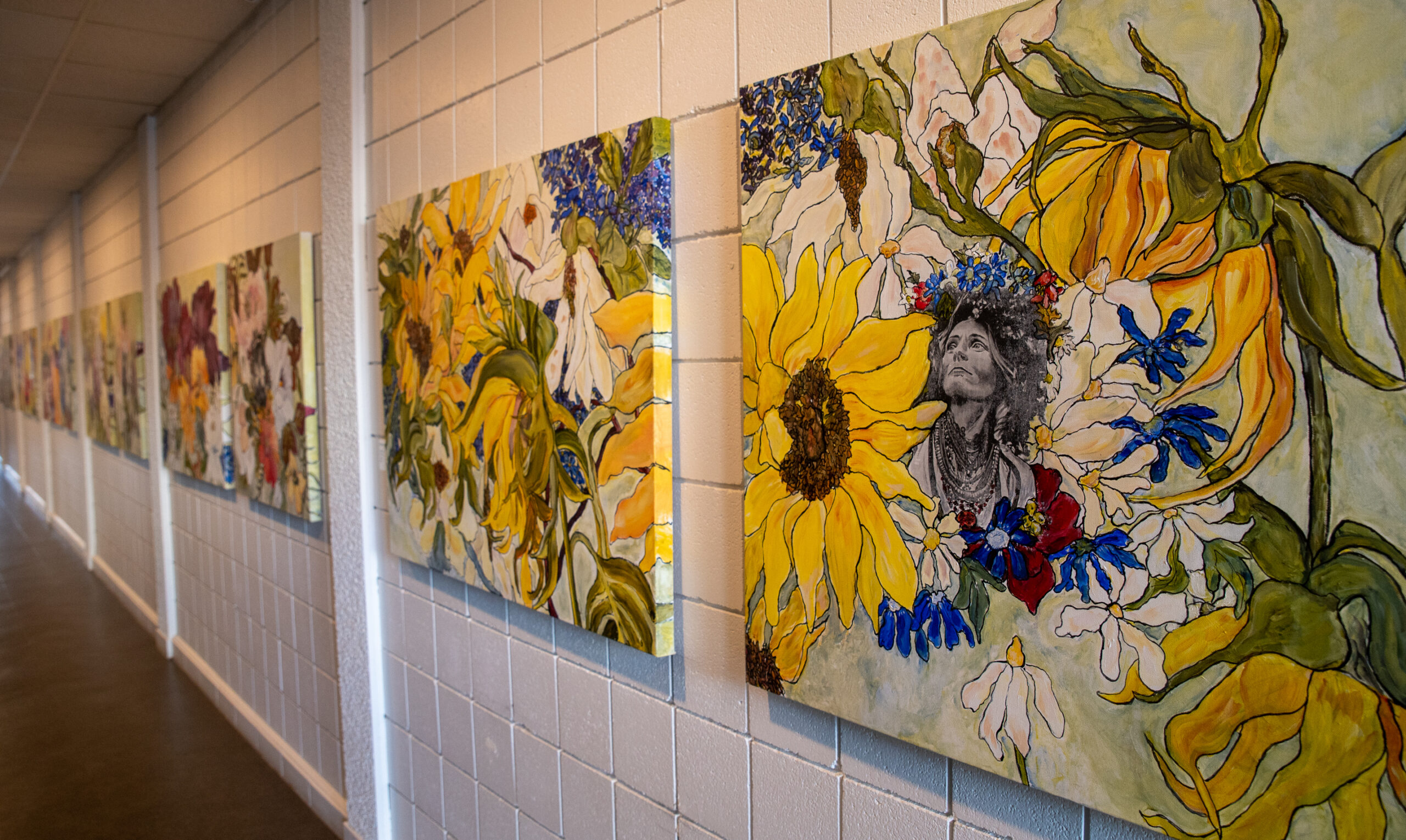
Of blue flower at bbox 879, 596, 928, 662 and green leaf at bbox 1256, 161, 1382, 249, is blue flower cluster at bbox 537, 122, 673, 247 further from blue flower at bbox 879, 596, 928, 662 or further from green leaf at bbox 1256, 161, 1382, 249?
green leaf at bbox 1256, 161, 1382, 249

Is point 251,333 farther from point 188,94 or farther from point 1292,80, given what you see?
point 1292,80

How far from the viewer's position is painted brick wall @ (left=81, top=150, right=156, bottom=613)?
4.50 meters

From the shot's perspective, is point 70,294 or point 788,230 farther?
point 70,294

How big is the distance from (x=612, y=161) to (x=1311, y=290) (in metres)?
1.02

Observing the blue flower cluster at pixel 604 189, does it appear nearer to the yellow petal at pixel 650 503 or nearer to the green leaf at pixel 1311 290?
the yellow petal at pixel 650 503

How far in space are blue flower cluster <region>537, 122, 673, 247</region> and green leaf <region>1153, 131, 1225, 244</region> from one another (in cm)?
75

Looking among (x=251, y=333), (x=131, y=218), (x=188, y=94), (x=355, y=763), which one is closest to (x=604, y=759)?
(x=355, y=763)

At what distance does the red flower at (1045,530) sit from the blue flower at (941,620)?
8 cm

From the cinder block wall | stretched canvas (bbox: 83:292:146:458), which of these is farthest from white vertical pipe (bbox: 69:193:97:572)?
the cinder block wall

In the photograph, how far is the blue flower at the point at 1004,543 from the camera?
0.89 m

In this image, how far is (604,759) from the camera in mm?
1537

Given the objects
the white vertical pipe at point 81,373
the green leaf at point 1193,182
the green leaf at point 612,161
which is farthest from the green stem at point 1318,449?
the white vertical pipe at point 81,373

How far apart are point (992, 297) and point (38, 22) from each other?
349 cm

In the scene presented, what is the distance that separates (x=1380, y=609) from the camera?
0.68 meters
